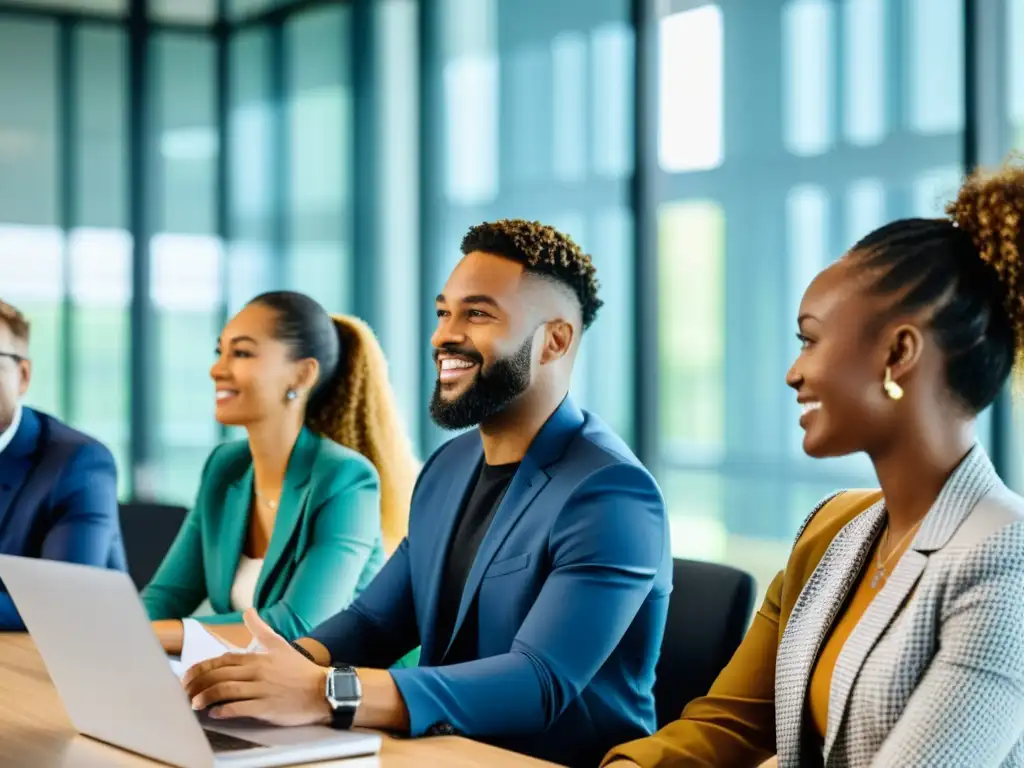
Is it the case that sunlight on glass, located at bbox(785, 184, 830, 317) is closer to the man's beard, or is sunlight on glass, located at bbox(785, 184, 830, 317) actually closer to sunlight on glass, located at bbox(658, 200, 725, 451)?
sunlight on glass, located at bbox(658, 200, 725, 451)

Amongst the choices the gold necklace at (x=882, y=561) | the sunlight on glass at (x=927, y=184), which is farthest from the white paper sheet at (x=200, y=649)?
the sunlight on glass at (x=927, y=184)

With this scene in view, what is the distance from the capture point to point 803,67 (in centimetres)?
388

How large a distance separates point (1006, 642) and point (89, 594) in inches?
→ 40.0

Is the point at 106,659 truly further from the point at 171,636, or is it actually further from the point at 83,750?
A: the point at 171,636

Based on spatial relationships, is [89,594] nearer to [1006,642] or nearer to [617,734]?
[617,734]

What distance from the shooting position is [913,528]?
1.56 meters

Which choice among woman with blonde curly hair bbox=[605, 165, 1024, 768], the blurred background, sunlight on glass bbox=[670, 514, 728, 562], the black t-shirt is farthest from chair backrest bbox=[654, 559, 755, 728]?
sunlight on glass bbox=[670, 514, 728, 562]

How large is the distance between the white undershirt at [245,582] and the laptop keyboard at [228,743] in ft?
4.16

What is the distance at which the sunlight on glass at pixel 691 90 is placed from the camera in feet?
13.5

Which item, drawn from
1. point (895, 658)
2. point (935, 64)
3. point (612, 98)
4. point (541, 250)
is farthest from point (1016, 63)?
point (895, 658)

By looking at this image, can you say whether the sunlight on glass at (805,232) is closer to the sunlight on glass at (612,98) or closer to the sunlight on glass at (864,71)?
the sunlight on glass at (864,71)

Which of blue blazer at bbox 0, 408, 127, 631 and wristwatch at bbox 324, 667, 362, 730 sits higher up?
blue blazer at bbox 0, 408, 127, 631

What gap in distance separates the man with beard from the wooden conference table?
0.06 metres

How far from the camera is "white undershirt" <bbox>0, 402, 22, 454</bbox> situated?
2.94 metres
